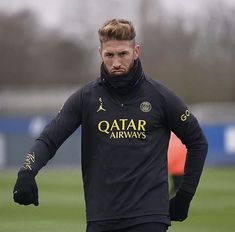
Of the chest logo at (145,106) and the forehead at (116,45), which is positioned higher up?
the forehead at (116,45)

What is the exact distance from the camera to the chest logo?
616cm

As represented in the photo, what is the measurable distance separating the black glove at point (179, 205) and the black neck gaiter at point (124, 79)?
799mm

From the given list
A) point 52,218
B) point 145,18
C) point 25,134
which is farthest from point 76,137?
point 145,18

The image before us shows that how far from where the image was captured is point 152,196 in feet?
20.1

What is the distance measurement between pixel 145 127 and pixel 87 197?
576 millimetres

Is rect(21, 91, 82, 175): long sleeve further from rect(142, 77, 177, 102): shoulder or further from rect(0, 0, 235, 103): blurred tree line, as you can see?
rect(0, 0, 235, 103): blurred tree line

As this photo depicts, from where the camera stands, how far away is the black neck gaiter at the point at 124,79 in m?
6.09

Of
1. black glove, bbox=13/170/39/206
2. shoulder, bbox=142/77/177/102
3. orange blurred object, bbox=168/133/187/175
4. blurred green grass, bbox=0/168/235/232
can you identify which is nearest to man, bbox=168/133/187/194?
orange blurred object, bbox=168/133/187/175

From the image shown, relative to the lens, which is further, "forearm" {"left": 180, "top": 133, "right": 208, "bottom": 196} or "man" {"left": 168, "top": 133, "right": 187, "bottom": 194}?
"man" {"left": 168, "top": 133, "right": 187, "bottom": 194}

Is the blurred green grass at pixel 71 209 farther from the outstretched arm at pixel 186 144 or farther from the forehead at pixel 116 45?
the forehead at pixel 116 45

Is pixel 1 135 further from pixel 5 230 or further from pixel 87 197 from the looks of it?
pixel 87 197

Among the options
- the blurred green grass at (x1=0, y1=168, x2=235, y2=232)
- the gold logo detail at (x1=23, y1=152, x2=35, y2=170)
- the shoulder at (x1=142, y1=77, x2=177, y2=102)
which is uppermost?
the shoulder at (x1=142, y1=77, x2=177, y2=102)

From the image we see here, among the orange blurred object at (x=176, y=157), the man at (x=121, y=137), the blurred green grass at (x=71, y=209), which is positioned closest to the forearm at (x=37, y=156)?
the man at (x=121, y=137)

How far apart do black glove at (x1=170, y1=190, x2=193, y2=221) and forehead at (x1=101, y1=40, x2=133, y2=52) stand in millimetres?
1053
